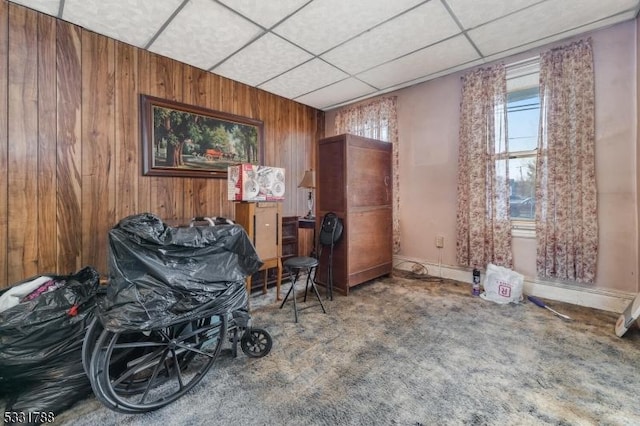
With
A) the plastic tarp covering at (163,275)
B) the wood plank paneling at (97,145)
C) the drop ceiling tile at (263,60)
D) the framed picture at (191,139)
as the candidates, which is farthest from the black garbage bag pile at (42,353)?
the drop ceiling tile at (263,60)

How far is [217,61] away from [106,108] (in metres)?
1.23

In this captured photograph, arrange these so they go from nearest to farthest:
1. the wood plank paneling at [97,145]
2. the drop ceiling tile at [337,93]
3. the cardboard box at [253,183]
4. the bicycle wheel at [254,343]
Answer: the bicycle wheel at [254,343]
the wood plank paneling at [97,145]
the cardboard box at [253,183]
the drop ceiling tile at [337,93]

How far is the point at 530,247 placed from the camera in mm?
3035

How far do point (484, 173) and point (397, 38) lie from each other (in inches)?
70.7

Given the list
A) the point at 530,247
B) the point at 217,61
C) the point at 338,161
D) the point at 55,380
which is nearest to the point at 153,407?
the point at 55,380

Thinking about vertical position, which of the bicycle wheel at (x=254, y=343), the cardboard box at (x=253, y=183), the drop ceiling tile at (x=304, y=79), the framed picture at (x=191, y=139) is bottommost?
the bicycle wheel at (x=254, y=343)

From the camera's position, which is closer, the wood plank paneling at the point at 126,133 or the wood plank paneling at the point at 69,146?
the wood plank paneling at the point at 69,146

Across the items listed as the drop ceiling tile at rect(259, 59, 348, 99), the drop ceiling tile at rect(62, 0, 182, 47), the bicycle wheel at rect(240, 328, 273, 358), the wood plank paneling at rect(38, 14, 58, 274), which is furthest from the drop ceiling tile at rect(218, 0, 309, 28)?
the bicycle wheel at rect(240, 328, 273, 358)

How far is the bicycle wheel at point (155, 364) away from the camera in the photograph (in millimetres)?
1362

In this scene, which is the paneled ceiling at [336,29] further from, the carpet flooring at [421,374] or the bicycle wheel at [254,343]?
the carpet flooring at [421,374]

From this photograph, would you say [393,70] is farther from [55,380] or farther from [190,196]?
[55,380]

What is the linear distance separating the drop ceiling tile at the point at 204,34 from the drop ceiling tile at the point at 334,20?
0.36m

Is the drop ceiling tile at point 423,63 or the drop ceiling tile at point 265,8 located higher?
the drop ceiling tile at point 423,63

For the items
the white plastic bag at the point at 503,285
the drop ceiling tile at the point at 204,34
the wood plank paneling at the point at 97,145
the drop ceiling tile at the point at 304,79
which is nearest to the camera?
the drop ceiling tile at the point at 204,34
